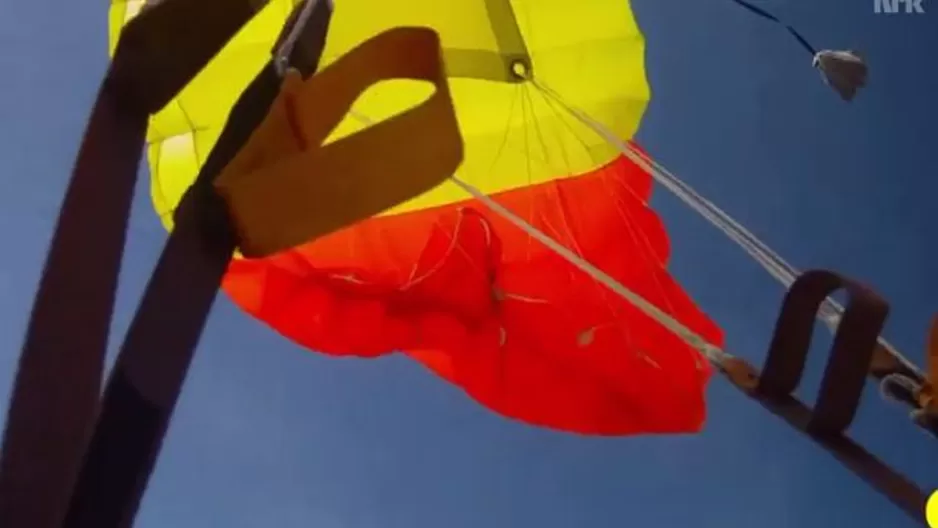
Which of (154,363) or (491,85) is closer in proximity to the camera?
(154,363)

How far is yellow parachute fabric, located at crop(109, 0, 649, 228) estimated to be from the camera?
93 centimetres

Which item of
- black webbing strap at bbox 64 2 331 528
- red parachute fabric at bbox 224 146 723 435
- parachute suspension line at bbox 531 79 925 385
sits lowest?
red parachute fabric at bbox 224 146 723 435

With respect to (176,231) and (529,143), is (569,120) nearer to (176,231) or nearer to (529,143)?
(529,143)

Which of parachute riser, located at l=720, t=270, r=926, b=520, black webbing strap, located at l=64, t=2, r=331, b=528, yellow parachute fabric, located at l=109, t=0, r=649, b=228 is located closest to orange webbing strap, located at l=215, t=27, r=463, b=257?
black webbing strap, located at l=64, t=2, r=331, b=528

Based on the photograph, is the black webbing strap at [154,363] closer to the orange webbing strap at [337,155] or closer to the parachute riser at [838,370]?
the orange webbing strap at [337,155]

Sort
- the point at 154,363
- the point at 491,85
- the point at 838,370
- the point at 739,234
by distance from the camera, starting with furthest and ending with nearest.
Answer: the point at 491,85 → the point at 739,234 → the point at 838,370 → the point at 154,363

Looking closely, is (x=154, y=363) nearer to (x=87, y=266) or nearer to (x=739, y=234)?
(x=87, y=266)

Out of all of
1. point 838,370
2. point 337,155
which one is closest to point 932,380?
point 838,370

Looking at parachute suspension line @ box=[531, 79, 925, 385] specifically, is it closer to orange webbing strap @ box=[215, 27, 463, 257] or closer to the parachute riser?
the parachute riser

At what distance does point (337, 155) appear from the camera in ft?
1.65

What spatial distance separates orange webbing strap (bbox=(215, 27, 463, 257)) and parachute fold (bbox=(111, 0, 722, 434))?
397 millimetres

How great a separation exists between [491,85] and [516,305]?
0.17 m

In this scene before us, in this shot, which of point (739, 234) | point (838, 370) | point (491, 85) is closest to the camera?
point (838, 370)

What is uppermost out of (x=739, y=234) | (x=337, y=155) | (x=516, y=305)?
(x=337, y=155)
